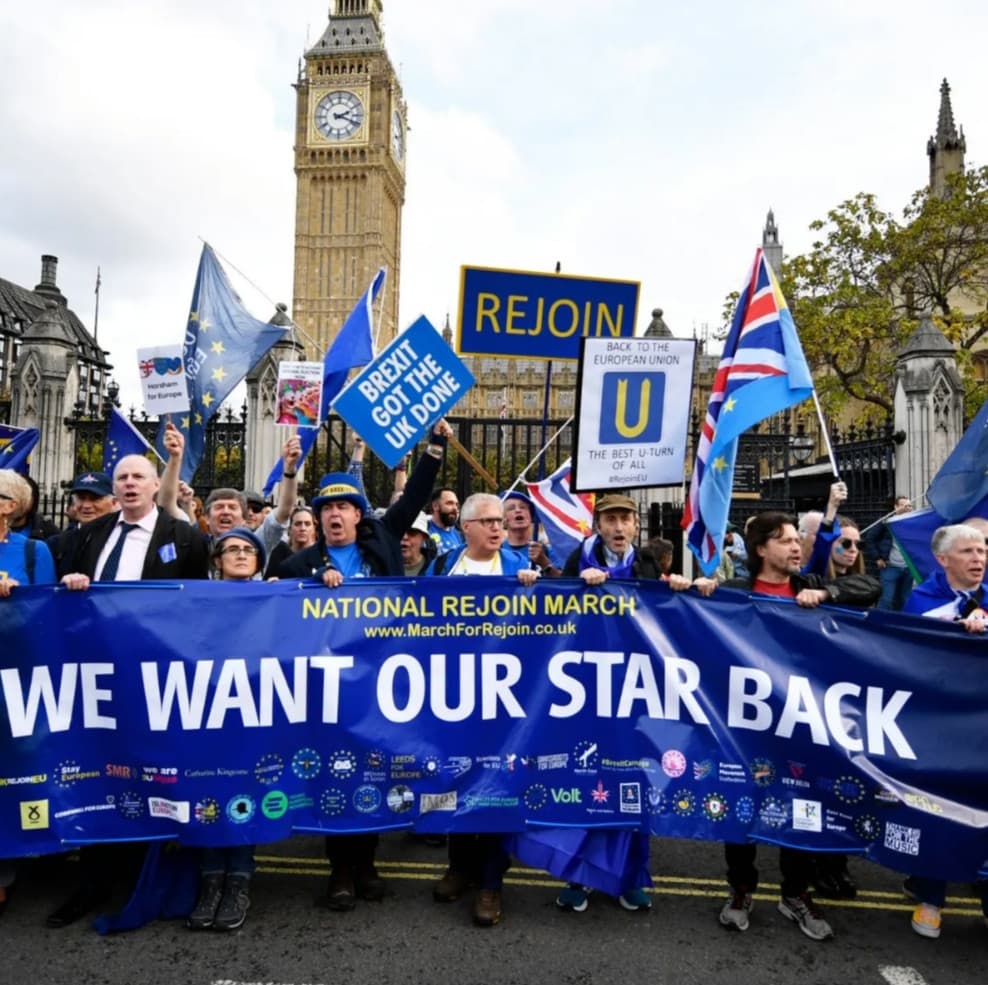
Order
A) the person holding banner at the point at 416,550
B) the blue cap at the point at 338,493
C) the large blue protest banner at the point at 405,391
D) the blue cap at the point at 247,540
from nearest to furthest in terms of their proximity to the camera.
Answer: the blue cap at the point at 247,540
the blue cap at the point at 338,493
the large blue protest banner at the point at 405,391
the person holding banner at the point at 416,550

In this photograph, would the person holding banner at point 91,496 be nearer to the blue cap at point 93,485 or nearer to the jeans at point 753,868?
the blue cap at point 93,485

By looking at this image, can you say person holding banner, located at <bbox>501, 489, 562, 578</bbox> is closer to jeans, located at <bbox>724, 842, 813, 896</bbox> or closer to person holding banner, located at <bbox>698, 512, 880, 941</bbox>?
person holding banner, located at <bbox>698, 512, 880, 941</bbox>

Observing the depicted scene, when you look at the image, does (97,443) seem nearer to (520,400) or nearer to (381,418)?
(381,418)

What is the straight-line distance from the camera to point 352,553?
391 cm

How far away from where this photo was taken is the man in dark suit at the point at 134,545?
3.67 m

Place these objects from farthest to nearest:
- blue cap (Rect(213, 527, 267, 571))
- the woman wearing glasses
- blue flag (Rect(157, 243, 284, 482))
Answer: blue flag (Rect(157, 243, 284, 482))
blue cap (Rect(213, 527, 267, 571))
the woman wearing glasses

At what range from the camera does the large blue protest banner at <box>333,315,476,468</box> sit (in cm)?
518

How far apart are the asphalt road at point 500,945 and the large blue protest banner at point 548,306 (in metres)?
3.83

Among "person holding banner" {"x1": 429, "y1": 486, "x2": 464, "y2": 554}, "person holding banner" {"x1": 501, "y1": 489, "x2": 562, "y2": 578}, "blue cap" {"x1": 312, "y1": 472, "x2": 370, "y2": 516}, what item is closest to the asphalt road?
"blue cap" {"x1": 312, "y1": 472, "x2": 370, "y2": 516}

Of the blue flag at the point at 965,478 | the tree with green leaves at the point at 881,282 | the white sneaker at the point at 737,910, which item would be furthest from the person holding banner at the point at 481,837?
the tree with green leaves at the point at 881,282

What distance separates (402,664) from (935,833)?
2393 millimetres

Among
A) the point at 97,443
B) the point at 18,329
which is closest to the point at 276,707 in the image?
the point at 97,443

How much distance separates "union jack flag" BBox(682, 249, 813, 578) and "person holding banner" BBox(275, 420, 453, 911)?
1544 millimetres

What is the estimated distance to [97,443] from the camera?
44.5ft
